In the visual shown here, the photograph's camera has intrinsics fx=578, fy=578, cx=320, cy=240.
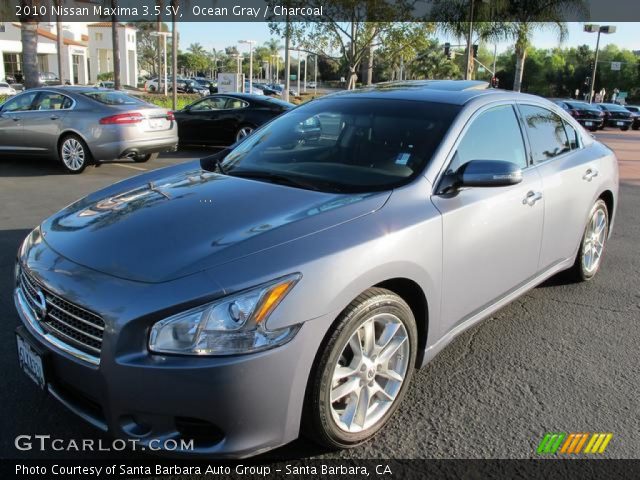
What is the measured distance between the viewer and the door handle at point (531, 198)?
3.61m

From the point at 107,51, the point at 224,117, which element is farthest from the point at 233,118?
the point at 107,51

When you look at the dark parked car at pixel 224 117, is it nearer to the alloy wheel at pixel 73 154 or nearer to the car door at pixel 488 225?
the alloy wheel at pixel 73 154

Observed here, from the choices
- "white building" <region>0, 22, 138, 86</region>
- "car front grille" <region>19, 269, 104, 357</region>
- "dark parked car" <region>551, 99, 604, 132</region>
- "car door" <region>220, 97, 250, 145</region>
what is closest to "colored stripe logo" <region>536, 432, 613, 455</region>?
"car front grille" <region>19, 269, 104, 357</region>

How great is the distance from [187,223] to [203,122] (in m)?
11.4

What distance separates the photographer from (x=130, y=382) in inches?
83.7

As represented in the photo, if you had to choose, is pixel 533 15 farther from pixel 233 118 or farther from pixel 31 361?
pixel 31 361

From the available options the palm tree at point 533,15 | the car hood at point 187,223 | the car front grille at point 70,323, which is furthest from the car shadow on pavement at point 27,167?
the palm tree at point 533,15

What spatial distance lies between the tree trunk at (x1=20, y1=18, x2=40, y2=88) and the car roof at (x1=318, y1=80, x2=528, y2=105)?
59.3 ft

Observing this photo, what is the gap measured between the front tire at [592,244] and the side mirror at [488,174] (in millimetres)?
1960

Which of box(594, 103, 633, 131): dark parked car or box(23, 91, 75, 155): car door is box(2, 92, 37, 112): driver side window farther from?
box(594, 103, 633, 131): dark parked car

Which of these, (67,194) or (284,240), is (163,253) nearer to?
(284,240)

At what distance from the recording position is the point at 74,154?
991 centimetres

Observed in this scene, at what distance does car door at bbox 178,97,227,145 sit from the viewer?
1344cm

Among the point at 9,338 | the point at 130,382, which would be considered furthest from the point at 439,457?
the point at 9,338
